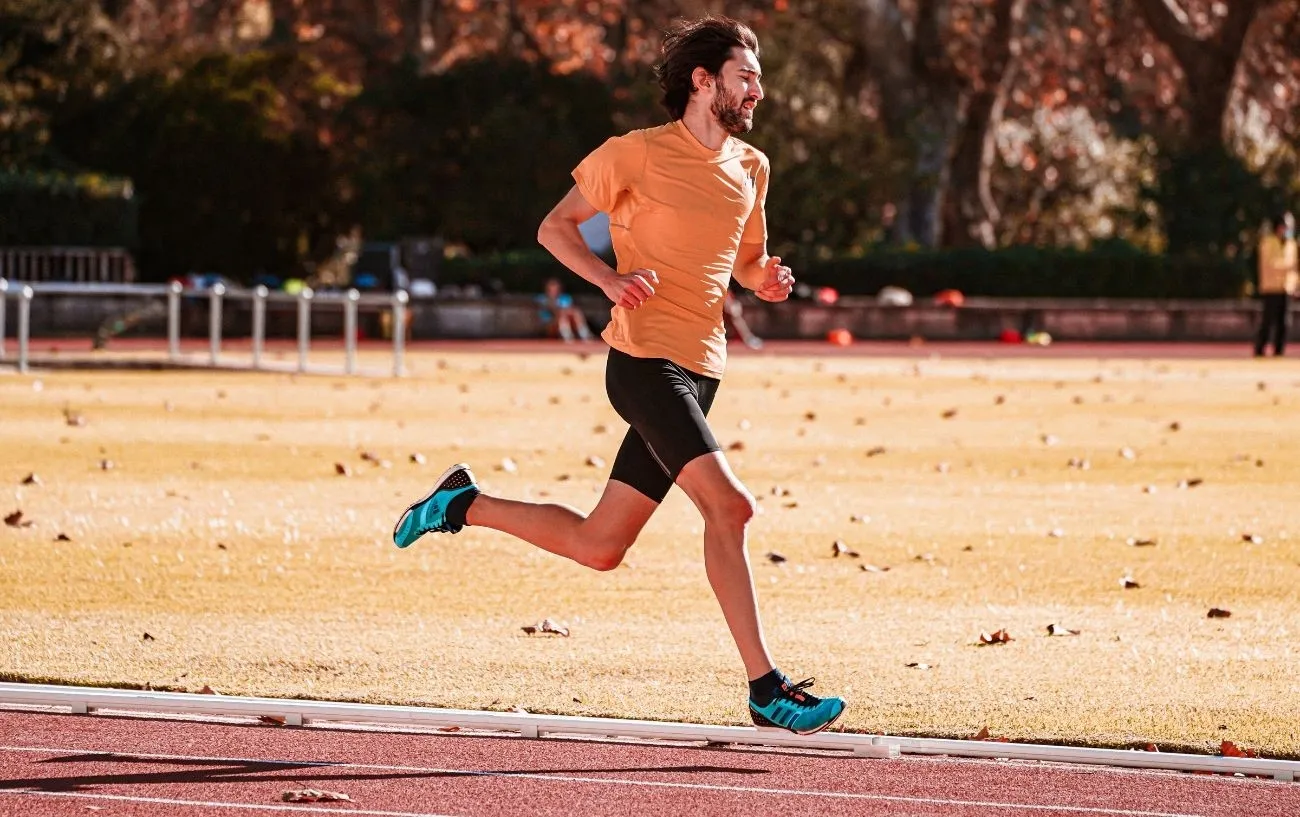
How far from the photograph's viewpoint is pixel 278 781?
5719 mm

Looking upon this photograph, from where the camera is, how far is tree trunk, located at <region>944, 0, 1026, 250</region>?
40809 mm

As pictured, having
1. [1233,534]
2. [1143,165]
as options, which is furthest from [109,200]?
[1233,534]

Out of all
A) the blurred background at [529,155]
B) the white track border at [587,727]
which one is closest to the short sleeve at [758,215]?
the white track border at [587,727]

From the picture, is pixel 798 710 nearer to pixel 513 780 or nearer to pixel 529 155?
pixel 513 780

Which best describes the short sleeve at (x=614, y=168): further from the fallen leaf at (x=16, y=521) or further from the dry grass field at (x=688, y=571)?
the fallen leaf at (x=16, y=521)

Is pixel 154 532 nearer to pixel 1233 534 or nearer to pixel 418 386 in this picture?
pixel 1233 534

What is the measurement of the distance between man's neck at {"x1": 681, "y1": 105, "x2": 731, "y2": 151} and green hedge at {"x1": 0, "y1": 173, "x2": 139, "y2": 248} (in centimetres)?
3150

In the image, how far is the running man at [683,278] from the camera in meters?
6.30

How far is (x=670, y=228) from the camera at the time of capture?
21.1 ft

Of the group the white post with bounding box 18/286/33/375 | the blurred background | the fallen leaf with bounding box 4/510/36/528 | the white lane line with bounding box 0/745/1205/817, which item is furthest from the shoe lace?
the blurred background

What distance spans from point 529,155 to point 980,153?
26.5 ft

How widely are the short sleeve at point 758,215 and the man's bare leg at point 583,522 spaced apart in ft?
2.67

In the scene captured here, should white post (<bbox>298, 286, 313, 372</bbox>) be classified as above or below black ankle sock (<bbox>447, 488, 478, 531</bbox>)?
below

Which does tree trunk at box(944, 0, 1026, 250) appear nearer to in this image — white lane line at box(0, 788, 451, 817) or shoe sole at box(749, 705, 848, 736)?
shoe sole at box(749, 705, 848, 736)
